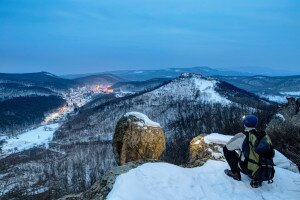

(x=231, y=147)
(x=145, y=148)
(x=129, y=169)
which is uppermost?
(x=231, y=147)

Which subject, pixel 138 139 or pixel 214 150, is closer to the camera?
pixel 214 150

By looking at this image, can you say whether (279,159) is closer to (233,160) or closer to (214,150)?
(214,150)

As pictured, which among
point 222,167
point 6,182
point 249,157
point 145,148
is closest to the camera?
point 249,157

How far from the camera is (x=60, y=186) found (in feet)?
362

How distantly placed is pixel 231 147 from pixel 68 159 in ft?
482

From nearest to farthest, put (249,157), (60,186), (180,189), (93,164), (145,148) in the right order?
(180,189) < (249,157) < (145,148) < (60,186) < (93,164)

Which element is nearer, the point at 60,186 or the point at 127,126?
the point at 127,126

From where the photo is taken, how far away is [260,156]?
13.5 meters

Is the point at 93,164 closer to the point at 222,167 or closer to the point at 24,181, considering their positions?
the point at 24,181

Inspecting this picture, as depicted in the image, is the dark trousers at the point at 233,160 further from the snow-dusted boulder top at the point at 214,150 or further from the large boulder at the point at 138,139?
the large boulder at the point at 138,139

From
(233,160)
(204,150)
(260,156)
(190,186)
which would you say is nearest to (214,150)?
(204,150)

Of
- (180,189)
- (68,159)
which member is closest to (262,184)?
(180,189)

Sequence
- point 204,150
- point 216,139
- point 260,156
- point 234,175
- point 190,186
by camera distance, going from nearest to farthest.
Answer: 1. point 190,186
2. point 260,156
3. point 234,175
4. point 204,150
5. point 216,139

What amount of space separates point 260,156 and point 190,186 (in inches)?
120
